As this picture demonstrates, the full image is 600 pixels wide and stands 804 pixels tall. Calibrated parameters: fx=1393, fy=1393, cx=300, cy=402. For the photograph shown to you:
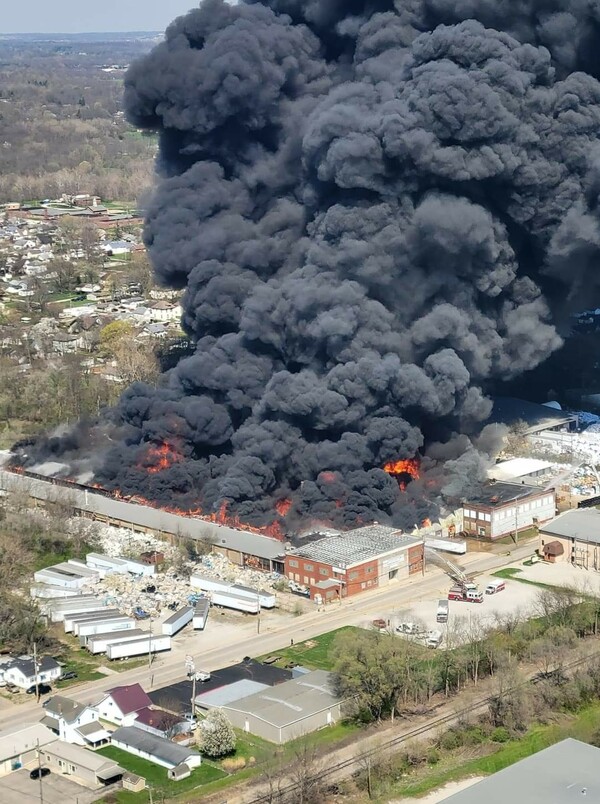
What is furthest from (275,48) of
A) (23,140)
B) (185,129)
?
(23,140)

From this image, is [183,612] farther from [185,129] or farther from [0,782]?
[185,129]

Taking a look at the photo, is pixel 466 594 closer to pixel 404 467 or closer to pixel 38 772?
pixel 404 467

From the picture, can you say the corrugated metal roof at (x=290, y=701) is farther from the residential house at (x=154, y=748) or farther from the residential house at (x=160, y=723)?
the residential house at (x=154, y=748)

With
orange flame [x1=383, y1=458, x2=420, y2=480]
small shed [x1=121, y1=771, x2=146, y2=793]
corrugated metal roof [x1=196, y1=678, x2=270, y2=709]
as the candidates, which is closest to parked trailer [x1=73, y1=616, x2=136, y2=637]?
corrugated metal roof [x1=196, y1=678, x2=270, y2=709]

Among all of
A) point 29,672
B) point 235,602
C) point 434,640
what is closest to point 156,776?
point 29,672

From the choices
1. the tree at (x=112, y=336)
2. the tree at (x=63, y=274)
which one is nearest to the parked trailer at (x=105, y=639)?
the tree at (x=112, y=336)
